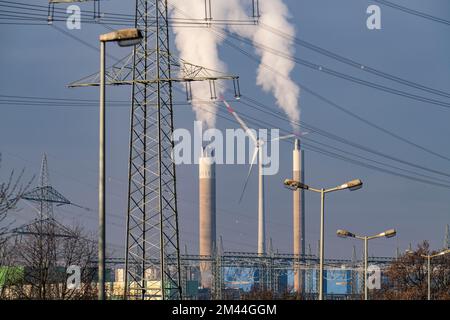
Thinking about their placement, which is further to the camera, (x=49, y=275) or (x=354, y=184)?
(x=49, y=275)

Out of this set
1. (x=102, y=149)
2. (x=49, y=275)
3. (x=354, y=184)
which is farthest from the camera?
(x=49, y=275)

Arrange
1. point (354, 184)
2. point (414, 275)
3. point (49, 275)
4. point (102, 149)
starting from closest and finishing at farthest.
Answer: point (102, 149)
point (354, 184)
point (49, 275)
point (414, 275)

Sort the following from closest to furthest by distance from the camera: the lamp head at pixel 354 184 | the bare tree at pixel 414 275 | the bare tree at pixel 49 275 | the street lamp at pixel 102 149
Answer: the street lamp at pixel 102 149
the lamp head at pixel 354 184
the bare tree at pixel 49 275
the bare tree at pixel 414 275

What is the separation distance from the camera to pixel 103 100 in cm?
2369

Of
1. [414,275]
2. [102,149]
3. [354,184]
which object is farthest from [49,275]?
[414,275]

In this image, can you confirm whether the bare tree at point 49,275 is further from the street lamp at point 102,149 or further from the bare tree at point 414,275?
the bare tree at point 414,275

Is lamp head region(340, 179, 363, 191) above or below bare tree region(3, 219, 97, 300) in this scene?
above

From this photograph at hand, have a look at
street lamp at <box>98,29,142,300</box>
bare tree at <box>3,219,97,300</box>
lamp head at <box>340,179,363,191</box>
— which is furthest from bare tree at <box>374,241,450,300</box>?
street lamp at <box>98,29,142,300</box>

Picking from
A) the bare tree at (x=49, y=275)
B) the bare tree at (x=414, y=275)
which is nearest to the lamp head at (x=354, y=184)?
the bare tree at (x=49, y=275)

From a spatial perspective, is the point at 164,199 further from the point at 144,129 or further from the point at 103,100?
the point at 103,100

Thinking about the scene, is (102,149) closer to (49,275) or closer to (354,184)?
(354,184)

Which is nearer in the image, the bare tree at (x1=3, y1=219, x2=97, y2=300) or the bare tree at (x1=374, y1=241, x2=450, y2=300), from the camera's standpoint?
the bare tree at (x1=3, y1=219, x2=97, y2=300)

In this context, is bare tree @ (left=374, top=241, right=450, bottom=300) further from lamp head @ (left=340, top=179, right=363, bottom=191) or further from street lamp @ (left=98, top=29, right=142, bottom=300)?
street lamp @ (left=98, top=29, right=142, bottom=300)
